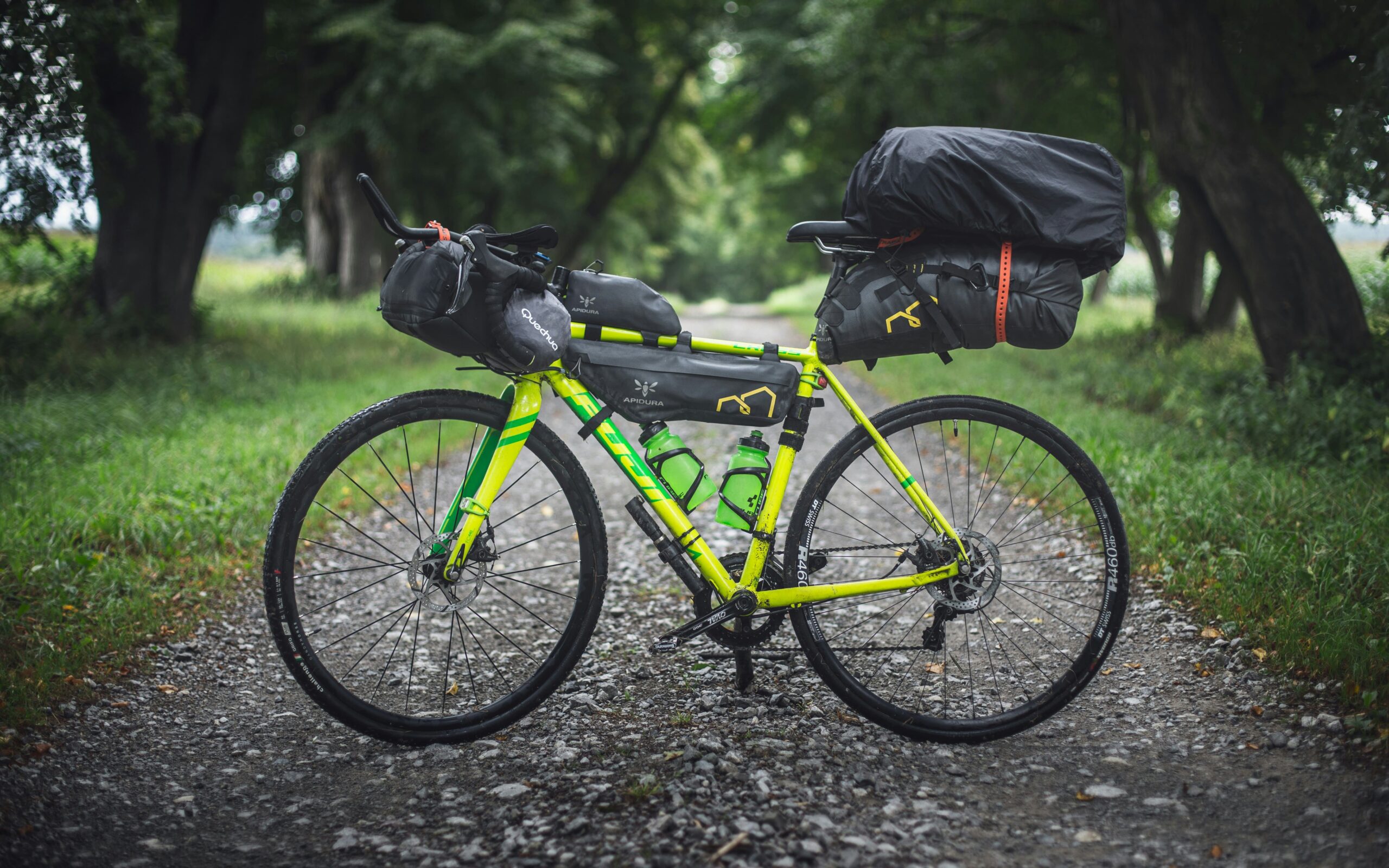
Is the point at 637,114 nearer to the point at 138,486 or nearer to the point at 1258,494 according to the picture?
the point at 138,486

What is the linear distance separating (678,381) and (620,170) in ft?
72.1

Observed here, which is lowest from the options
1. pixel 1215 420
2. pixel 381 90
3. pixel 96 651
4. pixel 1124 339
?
pixel 96 651

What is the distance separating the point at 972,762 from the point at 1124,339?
38.2ft

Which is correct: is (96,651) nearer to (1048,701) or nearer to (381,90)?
(1048,701)

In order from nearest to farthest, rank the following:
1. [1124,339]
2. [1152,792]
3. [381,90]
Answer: [1152,792]
[1124,339]
[381,90]

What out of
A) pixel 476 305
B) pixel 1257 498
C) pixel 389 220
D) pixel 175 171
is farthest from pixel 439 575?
pixel 175 171

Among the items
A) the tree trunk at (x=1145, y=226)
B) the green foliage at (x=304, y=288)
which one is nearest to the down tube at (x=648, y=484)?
A: the tree trunk at (x=1145, y=226)

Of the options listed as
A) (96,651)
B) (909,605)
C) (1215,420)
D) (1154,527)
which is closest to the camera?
(96,651)

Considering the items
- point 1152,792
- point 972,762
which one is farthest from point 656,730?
point 1152,792

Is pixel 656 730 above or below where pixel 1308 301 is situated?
below

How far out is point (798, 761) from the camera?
2734 millimetres

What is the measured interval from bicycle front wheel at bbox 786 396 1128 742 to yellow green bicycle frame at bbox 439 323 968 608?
59 millimetres

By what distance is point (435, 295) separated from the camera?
8.35 ft

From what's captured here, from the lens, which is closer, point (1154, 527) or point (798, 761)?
point (798, 761)
